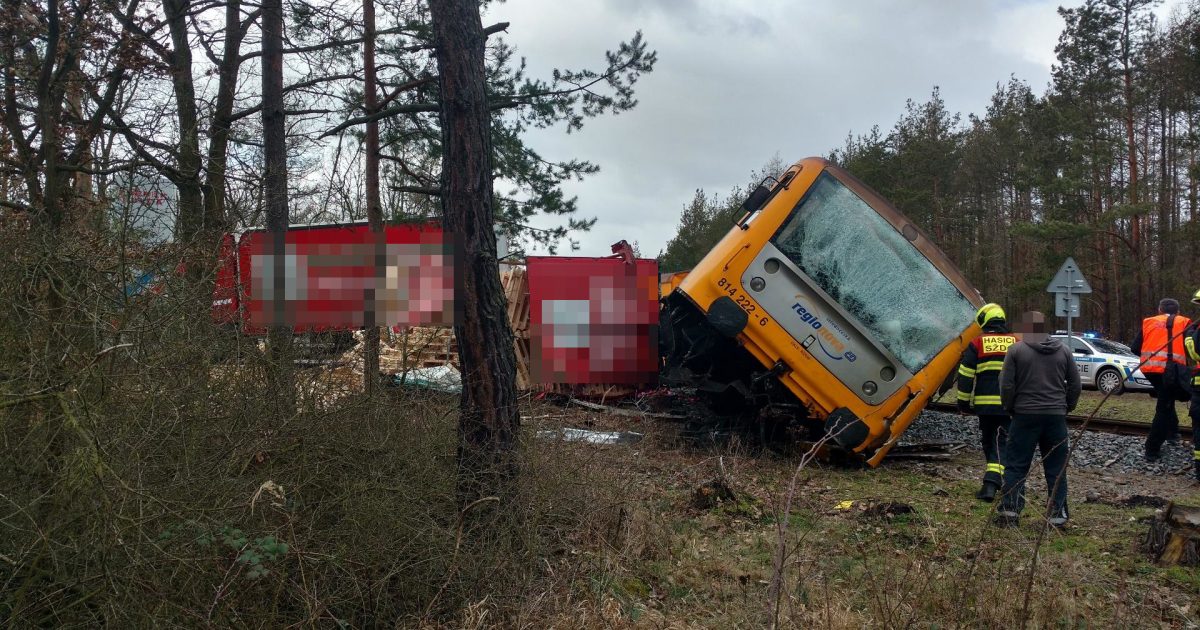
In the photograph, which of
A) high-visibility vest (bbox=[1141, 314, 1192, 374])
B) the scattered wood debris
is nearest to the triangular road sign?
high-visibility vest (bbox=[1141, 314, 1192, 374])

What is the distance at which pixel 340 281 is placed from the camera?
5.25m

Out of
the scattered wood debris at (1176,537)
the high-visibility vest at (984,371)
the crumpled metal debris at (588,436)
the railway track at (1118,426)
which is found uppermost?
the high-visibility vest at (984,371)

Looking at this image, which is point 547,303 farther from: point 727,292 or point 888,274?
point 888,274

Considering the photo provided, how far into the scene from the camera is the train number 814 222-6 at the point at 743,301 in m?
7.16

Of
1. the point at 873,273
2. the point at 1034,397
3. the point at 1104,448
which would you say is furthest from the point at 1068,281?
the point at 1034,397

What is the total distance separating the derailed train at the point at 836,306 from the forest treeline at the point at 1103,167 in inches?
772

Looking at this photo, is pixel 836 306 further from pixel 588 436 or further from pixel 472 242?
pixel 472 242

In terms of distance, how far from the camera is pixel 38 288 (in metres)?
3.76

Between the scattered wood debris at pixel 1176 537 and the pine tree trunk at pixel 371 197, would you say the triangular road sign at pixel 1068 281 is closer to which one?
the scattered wood debris at pixel 1176 537

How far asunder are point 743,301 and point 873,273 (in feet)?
3.82

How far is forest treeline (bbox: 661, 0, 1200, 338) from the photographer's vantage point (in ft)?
79.0

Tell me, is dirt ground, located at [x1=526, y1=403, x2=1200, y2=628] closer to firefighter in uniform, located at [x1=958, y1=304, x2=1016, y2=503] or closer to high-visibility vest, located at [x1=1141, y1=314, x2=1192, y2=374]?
firefighter in uniform, located at [x1=958, y1=304, x2=1016, y2=503]

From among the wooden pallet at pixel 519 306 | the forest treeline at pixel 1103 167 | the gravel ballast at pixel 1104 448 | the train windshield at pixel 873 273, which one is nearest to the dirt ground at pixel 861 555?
the gravel ballast at pixel 1104 448

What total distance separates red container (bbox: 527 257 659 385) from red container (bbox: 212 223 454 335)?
279cm
